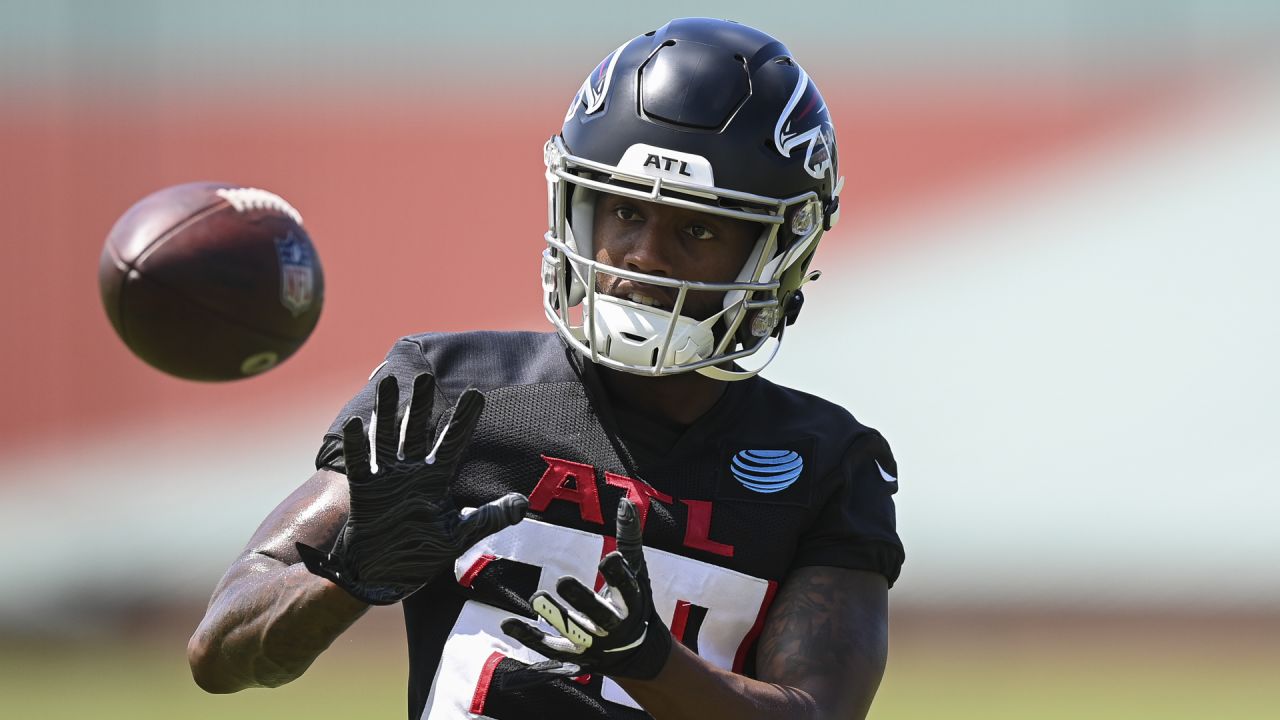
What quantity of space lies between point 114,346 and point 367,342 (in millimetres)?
1173

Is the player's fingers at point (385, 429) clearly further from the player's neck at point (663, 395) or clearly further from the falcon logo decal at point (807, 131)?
the falcon logo decal at point (807, 131)

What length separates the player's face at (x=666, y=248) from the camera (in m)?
2.17

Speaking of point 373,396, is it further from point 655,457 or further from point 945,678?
point 945,678

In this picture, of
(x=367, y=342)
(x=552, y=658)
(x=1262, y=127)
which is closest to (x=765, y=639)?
(x=552, y=658)

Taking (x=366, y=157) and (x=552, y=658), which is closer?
(x=552, y=658)

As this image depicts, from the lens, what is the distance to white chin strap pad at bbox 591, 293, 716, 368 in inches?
83.6

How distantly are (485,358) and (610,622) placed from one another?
62cm

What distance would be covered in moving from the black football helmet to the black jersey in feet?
0.36

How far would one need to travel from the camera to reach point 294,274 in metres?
1.96

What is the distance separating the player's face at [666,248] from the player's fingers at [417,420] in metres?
0.45

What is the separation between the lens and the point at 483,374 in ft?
7.27

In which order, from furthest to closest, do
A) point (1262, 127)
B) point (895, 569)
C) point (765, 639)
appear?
point (1262, 127), point (895, 569), point (765, 639)

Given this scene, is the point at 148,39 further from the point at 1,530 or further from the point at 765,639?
the point at 765,639

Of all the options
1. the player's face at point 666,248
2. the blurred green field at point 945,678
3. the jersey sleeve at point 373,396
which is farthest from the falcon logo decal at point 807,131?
the blurred green field at point 945,678
